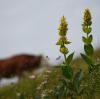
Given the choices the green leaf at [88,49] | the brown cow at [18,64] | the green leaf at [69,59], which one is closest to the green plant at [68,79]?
the green leaf at [69,59]

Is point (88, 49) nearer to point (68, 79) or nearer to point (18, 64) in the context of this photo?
point (68, 79)

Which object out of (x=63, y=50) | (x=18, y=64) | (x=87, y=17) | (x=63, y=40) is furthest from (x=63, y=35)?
(x=18, y=64)

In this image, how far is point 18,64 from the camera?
2375cm

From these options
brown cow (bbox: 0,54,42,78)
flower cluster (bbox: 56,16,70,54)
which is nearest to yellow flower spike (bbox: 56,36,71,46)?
flower cluster (bbox: 56,16,70,54)

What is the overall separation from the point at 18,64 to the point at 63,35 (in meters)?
18.8

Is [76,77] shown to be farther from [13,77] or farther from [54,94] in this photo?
[13,77]

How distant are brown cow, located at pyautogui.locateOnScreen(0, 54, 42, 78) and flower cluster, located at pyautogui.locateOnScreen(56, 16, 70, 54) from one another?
16807mm

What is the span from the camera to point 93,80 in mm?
5148

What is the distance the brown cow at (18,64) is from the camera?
22.3m

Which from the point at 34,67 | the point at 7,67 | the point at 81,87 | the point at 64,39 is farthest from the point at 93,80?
the point at 7,67

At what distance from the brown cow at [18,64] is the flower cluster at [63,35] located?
55.1ft

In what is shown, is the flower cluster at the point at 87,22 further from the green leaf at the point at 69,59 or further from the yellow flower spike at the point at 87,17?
the green leaf at the point at 69,59

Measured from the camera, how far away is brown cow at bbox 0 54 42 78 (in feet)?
73.2

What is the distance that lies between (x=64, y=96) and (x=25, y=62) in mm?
18335
